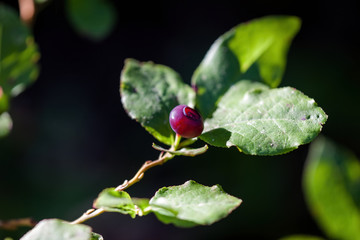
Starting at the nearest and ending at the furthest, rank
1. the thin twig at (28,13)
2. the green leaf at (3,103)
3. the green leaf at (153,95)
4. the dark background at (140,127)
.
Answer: the green leaf at (153,95)
the green leaf at (3,103)
the thin twig at (28,13)
the dark background at (140,127)

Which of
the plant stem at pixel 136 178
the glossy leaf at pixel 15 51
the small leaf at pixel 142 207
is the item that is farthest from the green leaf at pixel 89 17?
the small leaf at pixel 142 207

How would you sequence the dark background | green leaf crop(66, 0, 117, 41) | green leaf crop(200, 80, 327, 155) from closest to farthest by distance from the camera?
green leaf crop(200, 80, 327, 155), green leaf crop(66, 0, 117, 41), the dark background

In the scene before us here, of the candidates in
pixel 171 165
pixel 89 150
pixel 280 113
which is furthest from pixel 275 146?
pixel 89 150

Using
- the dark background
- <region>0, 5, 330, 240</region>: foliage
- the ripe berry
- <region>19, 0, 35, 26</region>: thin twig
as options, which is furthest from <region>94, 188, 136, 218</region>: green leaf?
the dark background

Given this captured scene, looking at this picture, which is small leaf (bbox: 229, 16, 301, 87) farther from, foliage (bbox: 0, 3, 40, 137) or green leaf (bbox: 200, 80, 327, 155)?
foliage (bbox: 0, 3, 40, 137)

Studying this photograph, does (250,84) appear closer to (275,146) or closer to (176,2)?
(275,146)

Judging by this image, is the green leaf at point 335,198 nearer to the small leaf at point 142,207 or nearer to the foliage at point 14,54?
the small leaf at point 142,207
